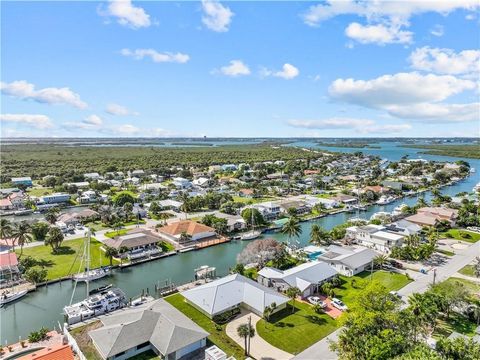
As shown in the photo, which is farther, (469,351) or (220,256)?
(220,256)

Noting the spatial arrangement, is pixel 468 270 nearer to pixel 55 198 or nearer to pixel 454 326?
pixel 454 326

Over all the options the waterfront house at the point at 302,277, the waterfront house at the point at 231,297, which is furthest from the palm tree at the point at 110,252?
the waterfront house at the point at 302,277

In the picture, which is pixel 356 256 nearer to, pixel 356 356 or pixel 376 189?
pixel 356 356

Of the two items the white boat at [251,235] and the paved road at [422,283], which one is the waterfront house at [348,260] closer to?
the paved road at [422,283]

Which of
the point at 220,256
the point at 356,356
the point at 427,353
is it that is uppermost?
the point at 427,353

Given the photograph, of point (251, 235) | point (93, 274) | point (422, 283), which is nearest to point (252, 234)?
point (251, 235)

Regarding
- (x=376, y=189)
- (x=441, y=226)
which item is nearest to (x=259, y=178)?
(x=376, y=189)
